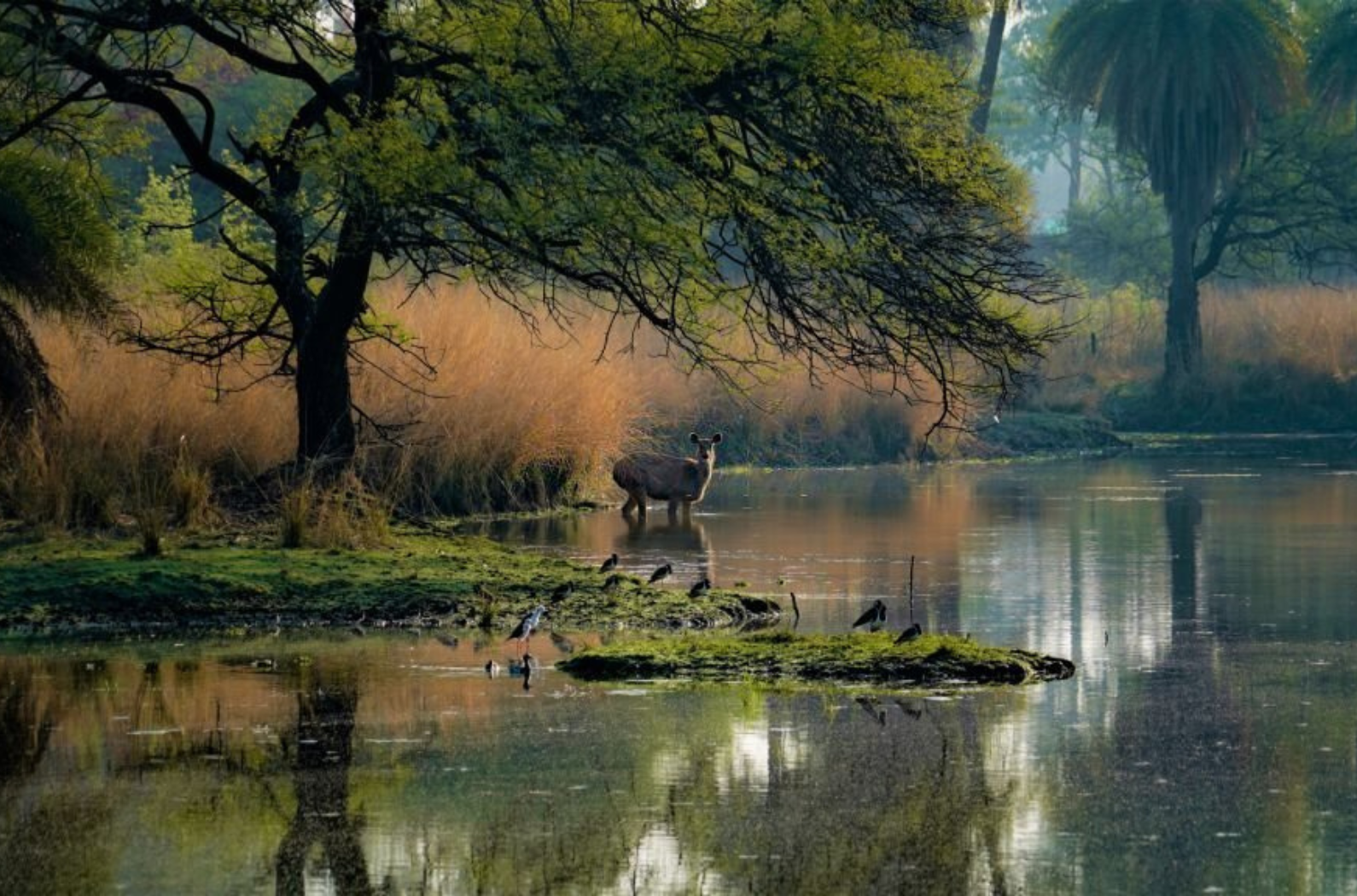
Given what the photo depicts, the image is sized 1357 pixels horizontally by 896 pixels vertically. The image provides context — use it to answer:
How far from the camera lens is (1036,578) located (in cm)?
1945

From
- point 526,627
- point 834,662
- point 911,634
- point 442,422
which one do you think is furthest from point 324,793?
point 442,422

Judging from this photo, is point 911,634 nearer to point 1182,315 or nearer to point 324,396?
point 324,396

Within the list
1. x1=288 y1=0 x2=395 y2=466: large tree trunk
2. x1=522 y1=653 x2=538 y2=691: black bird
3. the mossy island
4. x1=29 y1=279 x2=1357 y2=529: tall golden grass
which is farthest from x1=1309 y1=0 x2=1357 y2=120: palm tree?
x1=522 y1=653 x2=538 y2=691: black bird

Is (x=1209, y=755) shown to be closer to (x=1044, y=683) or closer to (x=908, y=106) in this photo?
(x=1044, y=683)

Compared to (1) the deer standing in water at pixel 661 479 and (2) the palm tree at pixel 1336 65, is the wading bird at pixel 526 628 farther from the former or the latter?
(2) the palm tree at pixel 1336 65

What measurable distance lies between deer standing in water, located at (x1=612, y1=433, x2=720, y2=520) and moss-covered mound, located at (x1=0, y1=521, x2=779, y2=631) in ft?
28.3

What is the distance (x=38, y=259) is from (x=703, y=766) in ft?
37.7

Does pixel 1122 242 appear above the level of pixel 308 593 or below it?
above

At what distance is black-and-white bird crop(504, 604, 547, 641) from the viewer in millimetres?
15000

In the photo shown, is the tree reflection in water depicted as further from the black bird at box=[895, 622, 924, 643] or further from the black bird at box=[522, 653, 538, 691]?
the black bird at box=[895, 622, 924, 643]

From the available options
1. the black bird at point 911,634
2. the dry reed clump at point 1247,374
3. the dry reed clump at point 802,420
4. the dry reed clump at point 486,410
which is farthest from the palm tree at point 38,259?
the dry reed clump at point 1247,374

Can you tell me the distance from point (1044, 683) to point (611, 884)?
5.41 meters

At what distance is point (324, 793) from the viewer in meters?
10.1

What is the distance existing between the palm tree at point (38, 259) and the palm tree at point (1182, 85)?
29.4 m
